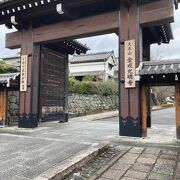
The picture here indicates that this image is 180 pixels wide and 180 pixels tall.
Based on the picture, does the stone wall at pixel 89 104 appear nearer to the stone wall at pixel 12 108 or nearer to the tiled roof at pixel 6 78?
the stone wall at pixel 12 108

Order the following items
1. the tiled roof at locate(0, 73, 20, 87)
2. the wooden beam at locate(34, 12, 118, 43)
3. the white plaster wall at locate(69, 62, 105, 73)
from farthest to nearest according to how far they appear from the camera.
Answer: the white plaster wall at locate(69, 62, 105, 73)
the tiled roof at locate(0, 73, 20, 87)
the wooden beam at locate(34, 12, 118, 43)

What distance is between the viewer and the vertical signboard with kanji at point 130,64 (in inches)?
317

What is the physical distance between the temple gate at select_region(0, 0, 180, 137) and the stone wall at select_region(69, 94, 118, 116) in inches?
299

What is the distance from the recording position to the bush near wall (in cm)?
1940

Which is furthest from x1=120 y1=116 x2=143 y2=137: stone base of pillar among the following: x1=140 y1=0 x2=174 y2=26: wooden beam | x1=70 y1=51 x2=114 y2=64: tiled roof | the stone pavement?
x1=70 y1=51 x2=114 y2=64: tiled roof

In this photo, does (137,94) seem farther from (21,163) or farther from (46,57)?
(46,57)

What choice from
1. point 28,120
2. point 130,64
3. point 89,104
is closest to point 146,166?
point 130,64

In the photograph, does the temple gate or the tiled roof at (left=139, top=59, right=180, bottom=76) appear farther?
the temple gate

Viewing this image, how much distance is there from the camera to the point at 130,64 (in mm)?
8203

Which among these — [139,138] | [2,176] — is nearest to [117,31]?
[139,138]

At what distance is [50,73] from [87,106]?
9.17 metres

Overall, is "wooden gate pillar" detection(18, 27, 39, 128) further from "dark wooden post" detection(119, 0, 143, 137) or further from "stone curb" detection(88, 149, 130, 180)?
"stone curb" detection(88, 149, 130, 180)

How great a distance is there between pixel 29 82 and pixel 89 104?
11.2m

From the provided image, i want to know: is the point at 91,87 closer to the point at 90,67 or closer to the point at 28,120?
the point at 28,120
